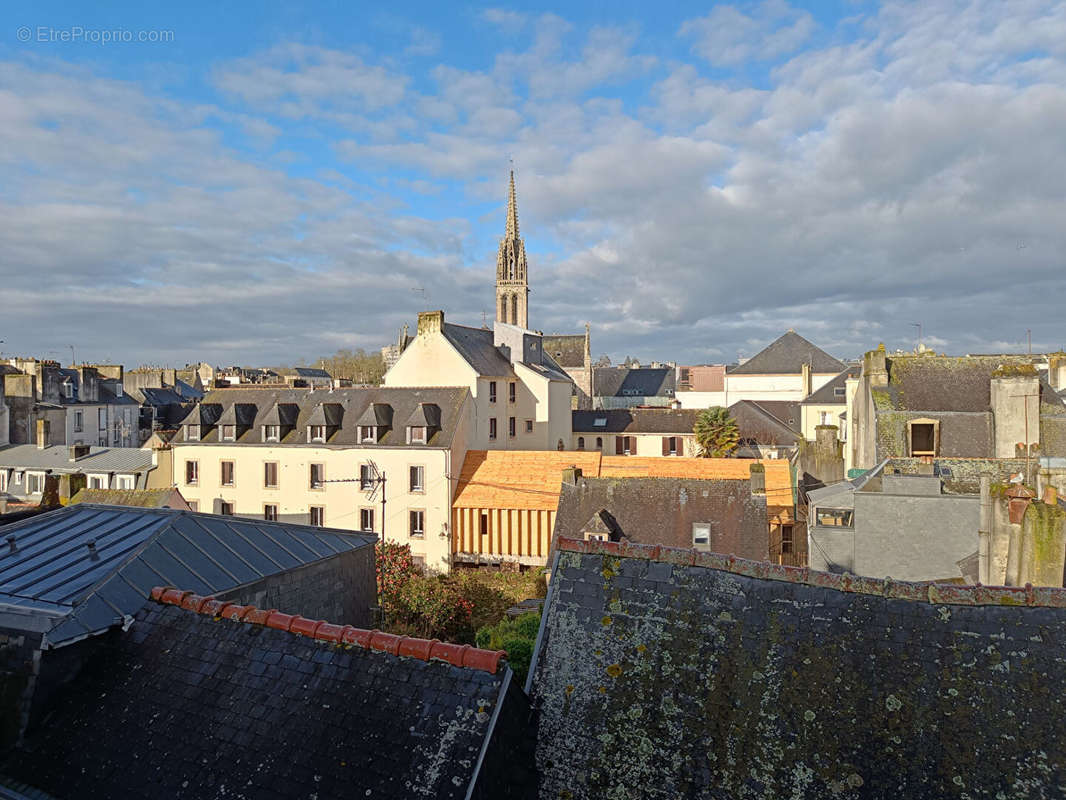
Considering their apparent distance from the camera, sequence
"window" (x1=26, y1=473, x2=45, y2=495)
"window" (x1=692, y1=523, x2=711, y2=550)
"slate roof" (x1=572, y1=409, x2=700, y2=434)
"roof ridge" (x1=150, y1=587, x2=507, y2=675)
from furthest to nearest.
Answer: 1. "slate roof" (x1=572, y1=409, x2=700, y2=434)
2. "window" (x1=26, y1=473, x2=45, y2=495)
3. "window" (x1=692, y1=523, x2=711, y2=550)
4. "roof ridge" (x1=150, y1=587, x2=507, y2=675)

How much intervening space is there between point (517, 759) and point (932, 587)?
3693mm

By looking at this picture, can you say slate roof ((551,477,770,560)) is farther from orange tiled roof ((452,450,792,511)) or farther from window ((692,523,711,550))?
orange tiled roof ((452,450,792,511))

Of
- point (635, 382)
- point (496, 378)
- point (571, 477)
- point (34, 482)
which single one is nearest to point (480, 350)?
point (496, 378)

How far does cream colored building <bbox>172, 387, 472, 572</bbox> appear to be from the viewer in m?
28.5

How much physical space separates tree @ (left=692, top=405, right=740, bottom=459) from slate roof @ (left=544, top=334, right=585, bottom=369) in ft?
108

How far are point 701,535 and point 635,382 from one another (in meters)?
61.4

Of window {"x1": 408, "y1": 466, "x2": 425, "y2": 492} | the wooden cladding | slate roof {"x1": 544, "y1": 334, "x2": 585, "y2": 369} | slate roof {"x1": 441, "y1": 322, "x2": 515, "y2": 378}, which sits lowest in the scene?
the wooden cladding

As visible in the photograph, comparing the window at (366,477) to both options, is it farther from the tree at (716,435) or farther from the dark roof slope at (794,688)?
the dark roof slope at (794,688)

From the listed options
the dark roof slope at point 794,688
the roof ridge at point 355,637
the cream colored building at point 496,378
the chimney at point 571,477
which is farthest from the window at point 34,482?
the dark roof slope at point 794,688

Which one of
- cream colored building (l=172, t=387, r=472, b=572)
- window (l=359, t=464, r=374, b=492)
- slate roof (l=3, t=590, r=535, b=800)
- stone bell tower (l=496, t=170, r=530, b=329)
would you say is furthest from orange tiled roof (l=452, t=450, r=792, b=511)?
stone bell tower (l=496, t=170, r=530, b=329)

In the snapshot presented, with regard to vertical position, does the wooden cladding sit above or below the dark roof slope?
below

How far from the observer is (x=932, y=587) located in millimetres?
5617

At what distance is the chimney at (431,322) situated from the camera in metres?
33.7

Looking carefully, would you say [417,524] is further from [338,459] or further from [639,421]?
[639,421]
